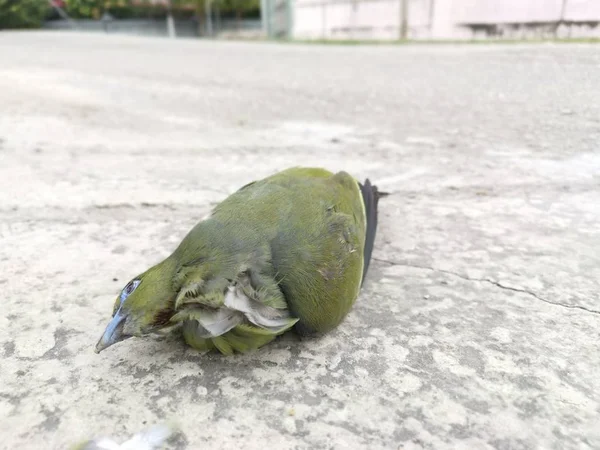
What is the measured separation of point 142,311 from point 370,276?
2.81 ft

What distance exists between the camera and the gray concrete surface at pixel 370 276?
1.27 metres

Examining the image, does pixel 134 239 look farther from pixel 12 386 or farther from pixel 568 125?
pixel 568 125

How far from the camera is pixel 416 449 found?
1.18 metres

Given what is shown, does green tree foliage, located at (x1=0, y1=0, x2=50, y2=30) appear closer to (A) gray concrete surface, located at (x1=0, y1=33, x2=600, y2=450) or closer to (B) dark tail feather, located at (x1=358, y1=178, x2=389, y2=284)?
(A) gray concrete surface, located at (x1=0, y1=33, x2=600, y2=450)

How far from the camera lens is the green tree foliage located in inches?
909

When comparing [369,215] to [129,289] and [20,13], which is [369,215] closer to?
[129,289]

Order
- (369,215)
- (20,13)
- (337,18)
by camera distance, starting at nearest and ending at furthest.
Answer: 1. (369,215)
2. (337,18)
3. (20,13)

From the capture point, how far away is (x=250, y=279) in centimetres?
138

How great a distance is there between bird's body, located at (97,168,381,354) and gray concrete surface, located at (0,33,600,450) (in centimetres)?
12

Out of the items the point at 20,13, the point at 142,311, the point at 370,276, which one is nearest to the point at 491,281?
the point at 370,276

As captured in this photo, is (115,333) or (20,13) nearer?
(115,333)

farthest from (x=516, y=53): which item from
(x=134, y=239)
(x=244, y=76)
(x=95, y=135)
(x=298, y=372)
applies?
(x=298, y=372)

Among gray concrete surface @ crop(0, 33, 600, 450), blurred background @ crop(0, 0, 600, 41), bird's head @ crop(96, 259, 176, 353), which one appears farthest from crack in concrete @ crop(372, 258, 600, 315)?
blurred background @ crop(0, 0, 600, 41)

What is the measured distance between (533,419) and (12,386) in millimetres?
1252
